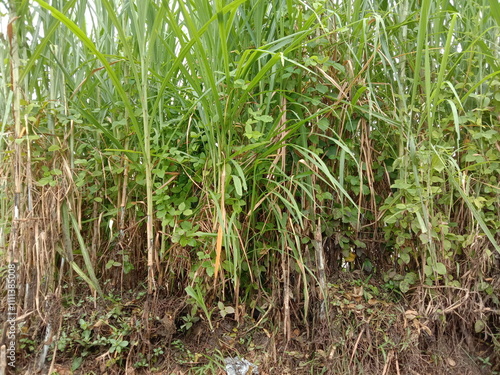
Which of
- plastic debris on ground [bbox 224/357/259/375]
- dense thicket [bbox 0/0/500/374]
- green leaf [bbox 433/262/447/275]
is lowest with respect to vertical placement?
plastic debris on ground [bbox 224/357/259/375]

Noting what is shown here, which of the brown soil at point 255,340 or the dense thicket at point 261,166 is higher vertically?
the dense thicket at point 261,166

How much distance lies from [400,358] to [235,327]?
0.55 meters

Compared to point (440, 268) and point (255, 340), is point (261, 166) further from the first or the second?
point (440, 268)

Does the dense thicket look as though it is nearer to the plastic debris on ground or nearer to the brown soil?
the brown soil

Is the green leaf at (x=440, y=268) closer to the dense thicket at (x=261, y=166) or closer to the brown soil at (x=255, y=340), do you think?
the dense thicket at (x=261, y=166)

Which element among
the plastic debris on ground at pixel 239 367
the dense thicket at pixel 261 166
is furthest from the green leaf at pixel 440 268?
the plastic debris on ground at pixel 239 367

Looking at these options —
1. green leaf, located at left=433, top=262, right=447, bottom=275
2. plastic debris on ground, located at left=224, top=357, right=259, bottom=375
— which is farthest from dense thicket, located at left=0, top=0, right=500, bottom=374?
plastic debris on ground, located at left=224, top=357, right=259, bottom=375

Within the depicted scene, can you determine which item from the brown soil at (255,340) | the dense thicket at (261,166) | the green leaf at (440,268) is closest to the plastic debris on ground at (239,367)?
the brown soil at (255,340)

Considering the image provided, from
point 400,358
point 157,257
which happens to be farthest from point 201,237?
point 400,358

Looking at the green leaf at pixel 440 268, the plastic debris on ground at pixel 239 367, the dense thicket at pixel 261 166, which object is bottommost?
the plastic debris on ground at pixel 239 367

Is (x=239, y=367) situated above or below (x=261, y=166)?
below

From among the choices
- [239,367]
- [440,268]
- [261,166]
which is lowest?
[239,367]

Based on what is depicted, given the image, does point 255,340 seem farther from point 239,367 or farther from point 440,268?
point 440,268

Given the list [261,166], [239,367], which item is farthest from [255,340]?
[261,166]
